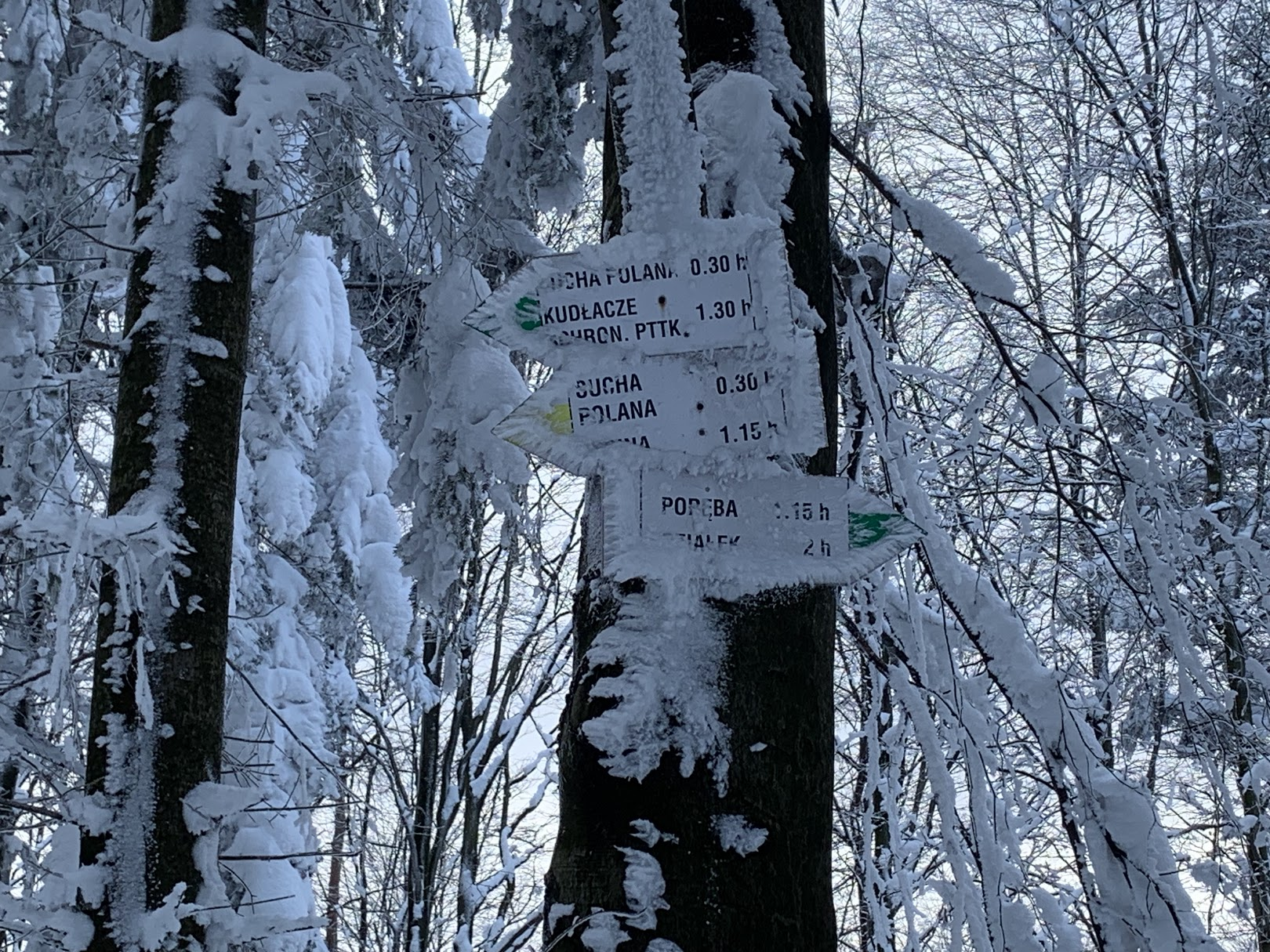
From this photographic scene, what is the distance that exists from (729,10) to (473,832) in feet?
35.5

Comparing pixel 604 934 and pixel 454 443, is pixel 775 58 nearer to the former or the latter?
pixel 604 934

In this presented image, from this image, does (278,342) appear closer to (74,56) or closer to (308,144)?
(74,56)

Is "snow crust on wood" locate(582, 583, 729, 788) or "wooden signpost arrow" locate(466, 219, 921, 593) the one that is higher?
"wooden signpost arrow" locate(466, 219, 921, 593)

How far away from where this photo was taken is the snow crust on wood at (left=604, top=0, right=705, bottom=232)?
1.56 m

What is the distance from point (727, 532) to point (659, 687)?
0.25 meters

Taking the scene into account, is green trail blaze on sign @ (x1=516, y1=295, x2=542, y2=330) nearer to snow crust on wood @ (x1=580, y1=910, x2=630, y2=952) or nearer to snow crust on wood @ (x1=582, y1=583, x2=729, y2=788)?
snow crust on wood @ (x1=582, y1=583, x2=729, y2=788)

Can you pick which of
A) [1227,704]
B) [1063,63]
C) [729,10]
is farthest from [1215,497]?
[729,10]

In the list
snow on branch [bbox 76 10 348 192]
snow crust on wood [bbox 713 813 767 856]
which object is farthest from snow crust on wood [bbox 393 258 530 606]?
snow crust on wood [bbox 713 813 767 856]

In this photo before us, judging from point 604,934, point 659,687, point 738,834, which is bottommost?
point 604,934

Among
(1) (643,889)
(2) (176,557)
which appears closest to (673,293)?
(1) (643,889)

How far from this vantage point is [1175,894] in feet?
6.56

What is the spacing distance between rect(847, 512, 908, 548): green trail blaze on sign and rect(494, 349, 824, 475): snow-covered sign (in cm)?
16

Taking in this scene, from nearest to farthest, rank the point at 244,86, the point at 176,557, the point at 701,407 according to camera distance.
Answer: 1. the point at 701,407
2. the point at 176,557
3. the point at 244,86

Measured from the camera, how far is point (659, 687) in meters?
1.50
